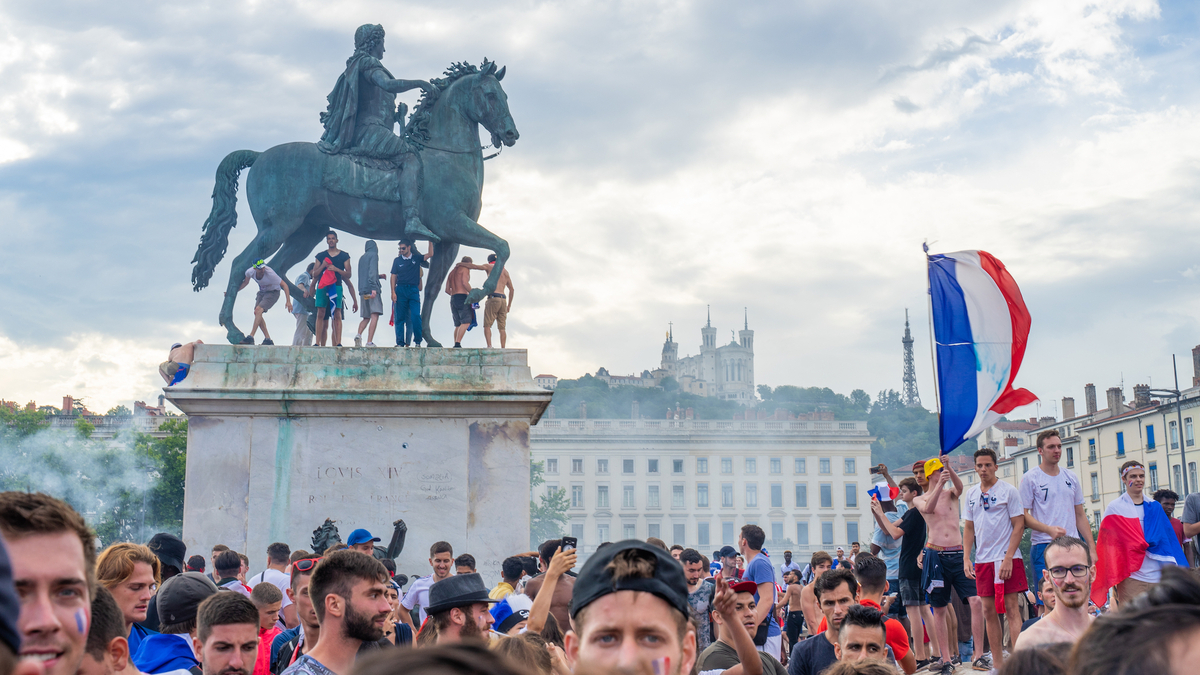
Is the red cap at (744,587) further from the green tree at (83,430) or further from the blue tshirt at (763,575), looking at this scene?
the green tree at (83,430)

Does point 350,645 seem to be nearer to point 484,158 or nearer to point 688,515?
point 484,158

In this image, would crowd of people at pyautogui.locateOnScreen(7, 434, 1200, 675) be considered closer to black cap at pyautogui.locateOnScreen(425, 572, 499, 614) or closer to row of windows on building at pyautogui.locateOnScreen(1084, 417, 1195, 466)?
black cap at pyautogui.locateOnScreen(425, 572, 499, 614)

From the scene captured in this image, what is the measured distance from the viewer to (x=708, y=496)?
114m

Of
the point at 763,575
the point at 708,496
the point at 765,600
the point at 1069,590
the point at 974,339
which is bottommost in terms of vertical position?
the point at 765,600

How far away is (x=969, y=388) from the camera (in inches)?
420

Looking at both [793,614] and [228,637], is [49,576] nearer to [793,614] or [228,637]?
[228,637]

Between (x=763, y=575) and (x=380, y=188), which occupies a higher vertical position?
(x=380, y=188)

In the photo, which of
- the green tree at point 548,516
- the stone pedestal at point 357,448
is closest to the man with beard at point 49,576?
the stone pedestal at point 357,448

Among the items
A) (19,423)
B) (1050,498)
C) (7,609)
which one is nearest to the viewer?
(7,609)

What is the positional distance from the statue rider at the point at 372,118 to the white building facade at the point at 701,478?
97.5m

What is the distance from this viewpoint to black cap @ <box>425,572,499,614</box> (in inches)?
245

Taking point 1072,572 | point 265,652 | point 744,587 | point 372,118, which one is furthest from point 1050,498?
point 372,118

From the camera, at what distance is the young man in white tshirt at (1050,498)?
9.49 m

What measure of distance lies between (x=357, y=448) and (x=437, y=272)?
3.08m
